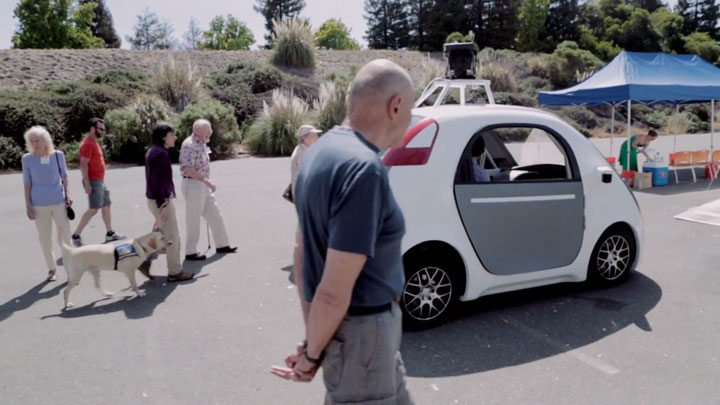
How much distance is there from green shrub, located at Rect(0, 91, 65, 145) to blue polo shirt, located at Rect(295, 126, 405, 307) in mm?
20639

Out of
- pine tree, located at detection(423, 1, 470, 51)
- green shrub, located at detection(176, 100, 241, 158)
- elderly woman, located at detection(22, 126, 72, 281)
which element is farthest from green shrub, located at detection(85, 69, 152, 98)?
pine tree, located at detection(423, 1, 470, 51)

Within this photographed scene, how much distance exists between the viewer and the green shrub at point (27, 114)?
19.6 metres

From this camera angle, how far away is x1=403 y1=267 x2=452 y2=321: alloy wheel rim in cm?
455

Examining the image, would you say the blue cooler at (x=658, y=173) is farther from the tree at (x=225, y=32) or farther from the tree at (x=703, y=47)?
the tree at (x=225, y=32)

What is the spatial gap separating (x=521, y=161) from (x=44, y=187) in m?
5.47

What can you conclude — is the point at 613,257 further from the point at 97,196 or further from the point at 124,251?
the point at 97,196

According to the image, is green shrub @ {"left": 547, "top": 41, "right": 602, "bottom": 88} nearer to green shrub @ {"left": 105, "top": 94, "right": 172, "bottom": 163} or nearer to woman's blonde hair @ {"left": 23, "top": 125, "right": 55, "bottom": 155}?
green shrub @ {"left": 105, "top": 94, "right": 172, "bottom": 163}

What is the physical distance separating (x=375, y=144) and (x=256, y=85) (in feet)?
95.1

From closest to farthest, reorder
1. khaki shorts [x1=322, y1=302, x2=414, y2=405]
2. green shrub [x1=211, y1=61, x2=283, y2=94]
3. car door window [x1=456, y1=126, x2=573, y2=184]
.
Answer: khaki shorts [x1=322, y1=302, x2=414, y2=405], car door window [x1=456, y1=126, x2=573, y2=184], green shrub [x1=211, y1=61, x2=283, y2=94]

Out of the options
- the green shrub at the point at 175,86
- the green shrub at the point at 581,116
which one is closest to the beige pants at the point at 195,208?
the green shrub at the point at 175,86

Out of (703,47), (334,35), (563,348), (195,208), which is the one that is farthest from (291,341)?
(334,35)

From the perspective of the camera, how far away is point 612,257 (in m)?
5.47

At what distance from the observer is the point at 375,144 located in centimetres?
192

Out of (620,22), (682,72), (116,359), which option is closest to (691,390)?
(116,359)
